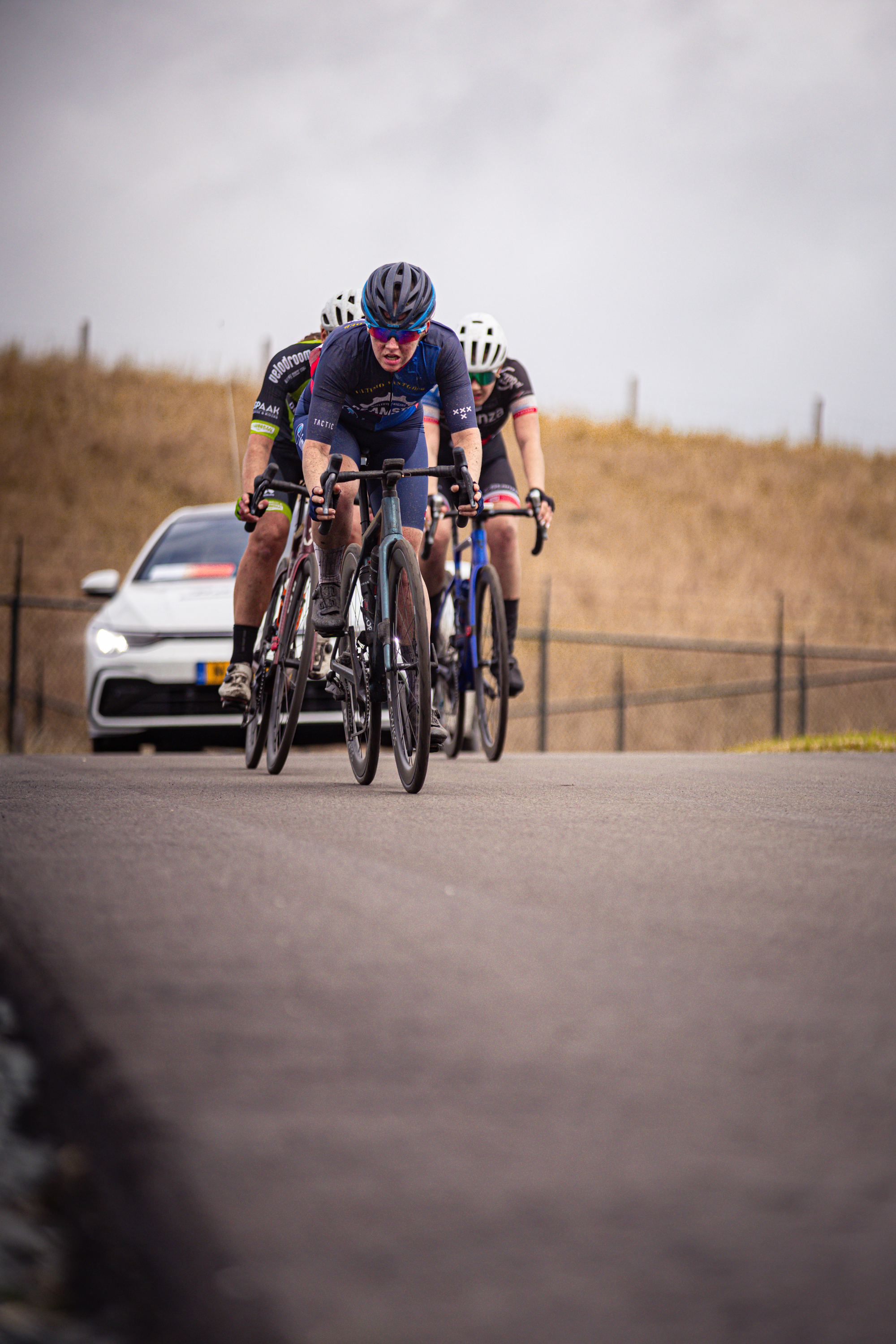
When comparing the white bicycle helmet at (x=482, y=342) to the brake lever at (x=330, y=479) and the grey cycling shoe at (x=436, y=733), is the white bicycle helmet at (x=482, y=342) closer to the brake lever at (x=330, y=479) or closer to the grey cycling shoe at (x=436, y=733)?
the brake lever at (x=330, y=479)

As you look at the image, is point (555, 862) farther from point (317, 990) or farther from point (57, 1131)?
point (57, 1131)

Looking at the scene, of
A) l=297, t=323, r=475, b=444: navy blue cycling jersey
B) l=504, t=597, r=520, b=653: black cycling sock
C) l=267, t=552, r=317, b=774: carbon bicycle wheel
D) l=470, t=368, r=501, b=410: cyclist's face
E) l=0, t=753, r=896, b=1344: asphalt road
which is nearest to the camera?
l=0, t=753, r=896, b=1344: asphalt road

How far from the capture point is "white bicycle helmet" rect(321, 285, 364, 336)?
6.87 metres

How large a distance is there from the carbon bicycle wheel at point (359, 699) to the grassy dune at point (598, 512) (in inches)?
679

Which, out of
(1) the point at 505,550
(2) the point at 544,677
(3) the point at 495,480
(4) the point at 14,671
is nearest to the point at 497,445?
(3) the point at 495,480

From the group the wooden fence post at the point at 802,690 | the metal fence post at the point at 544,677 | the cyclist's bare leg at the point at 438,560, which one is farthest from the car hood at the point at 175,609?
the wooden fence post at the point at 802,690

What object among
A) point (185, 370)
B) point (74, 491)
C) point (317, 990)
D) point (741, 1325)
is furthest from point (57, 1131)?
point (185, 370)

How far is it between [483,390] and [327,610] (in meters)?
2.46

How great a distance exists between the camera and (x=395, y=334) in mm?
5516

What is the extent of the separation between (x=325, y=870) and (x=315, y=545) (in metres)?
2.99

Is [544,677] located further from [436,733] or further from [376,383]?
[436,733]

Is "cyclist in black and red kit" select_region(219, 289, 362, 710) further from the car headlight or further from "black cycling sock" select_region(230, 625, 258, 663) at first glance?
the car headlight

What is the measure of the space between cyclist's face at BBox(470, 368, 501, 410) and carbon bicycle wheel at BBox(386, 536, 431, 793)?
102 inches

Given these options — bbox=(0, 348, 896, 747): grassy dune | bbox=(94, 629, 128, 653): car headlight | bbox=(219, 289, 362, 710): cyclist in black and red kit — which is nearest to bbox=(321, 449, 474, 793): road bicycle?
bbox=(219, 289, 362, 710): cyclist in black and red kit
